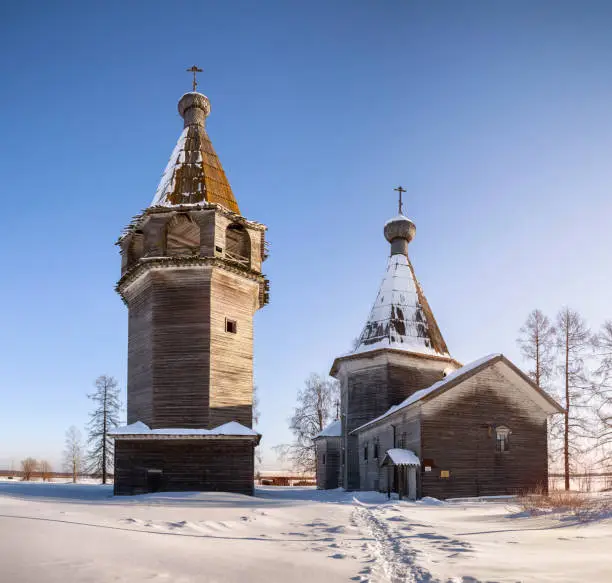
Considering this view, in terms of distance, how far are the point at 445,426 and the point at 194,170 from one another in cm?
1585

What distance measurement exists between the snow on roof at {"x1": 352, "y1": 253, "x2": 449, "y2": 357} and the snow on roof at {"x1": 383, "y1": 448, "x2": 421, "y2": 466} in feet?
26.8

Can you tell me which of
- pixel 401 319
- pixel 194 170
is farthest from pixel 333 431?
pixel 194 170

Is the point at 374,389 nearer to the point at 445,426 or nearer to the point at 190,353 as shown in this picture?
the point at 445,426

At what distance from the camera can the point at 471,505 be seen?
69.6ft

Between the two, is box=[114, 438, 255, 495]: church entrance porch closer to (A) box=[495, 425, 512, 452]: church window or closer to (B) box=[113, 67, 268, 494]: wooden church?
(B) box=[113, 67, 268, 494]: wooden church

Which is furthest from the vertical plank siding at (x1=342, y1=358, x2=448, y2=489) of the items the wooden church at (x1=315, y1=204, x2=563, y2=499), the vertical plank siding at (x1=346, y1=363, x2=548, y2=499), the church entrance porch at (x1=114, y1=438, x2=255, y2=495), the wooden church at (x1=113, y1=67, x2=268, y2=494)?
the church entrance porch at (x1=114, y1=438, x2=255, y2=495)

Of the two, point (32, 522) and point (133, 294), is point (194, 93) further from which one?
point (32, 522)

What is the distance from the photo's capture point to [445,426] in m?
24.2

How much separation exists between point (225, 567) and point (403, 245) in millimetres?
30118

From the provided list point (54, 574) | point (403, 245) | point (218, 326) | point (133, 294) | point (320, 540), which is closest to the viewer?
point (54, 574)

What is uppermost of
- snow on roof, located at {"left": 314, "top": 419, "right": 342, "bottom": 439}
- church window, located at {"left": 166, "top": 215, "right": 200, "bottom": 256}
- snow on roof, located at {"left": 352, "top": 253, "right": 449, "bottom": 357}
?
church window, located at {"left": 166, "top": 215, "right": 200, "bottom": 256}

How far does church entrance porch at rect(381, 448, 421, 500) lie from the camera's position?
23766mm

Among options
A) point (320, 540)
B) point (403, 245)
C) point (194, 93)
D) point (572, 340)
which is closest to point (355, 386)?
point (403, 245)

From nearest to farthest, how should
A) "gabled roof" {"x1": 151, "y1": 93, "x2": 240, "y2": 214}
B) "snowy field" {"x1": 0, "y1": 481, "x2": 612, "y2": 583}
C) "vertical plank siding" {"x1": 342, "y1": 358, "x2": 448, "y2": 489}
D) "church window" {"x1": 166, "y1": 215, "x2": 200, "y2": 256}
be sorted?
"snowy field" {"x1": 0, "y1": 481, "x2": 612, "y2": 583} → "gabled roof" {"x1": 151, "y1": 93, "x2": 240, "y2": 214} → "church window" {"x1": 166, "y1": 215, "x2": 200, "y2": 256} → "vertical plank siding" {"x1": 342, "y1": 358, "x2": 448, "y2": 489}
